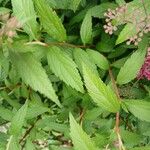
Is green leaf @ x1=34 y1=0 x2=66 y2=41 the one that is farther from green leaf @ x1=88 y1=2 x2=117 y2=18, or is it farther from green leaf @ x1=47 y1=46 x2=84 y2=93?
green leaf @ x1=88 y1=2 x2=117 y2=18

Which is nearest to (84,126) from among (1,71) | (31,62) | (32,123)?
(32,123)

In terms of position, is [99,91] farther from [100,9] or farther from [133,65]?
[100,9]

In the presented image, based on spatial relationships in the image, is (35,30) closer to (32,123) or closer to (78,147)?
(78,147)

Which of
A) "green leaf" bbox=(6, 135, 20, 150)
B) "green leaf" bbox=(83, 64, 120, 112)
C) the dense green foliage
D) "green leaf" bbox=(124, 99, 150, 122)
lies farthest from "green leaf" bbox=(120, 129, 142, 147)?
"green leaf" bbox=(6, 135, 20, 150)

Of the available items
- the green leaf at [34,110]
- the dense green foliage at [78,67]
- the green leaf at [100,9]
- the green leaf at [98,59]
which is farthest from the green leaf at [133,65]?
the green leaf at [34,110]

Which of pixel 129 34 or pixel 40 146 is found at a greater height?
pixel 129 34

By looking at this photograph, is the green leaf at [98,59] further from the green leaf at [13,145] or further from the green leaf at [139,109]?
the green leaf at [13,145]
